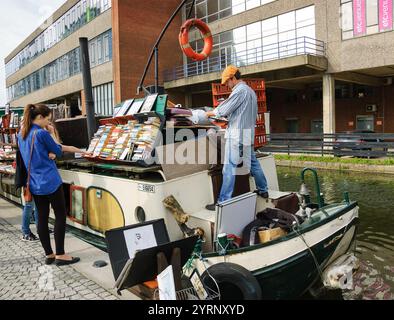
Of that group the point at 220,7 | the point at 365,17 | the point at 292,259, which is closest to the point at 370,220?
the point at 292,259

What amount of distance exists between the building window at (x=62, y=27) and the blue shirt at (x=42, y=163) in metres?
29.2

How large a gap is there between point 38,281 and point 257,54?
24604 mm

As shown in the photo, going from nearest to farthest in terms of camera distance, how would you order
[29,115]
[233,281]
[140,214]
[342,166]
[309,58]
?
1. [233,281]
2. [29,115]
3. [140,214]
4. [342,166]
5. [309,58]

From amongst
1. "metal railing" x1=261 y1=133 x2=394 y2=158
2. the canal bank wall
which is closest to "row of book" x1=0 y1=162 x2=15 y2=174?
"metal railing" x1=261 y1=133 x2=394 y2=158

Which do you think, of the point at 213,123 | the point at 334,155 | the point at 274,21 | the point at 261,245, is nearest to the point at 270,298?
the point at 261,245

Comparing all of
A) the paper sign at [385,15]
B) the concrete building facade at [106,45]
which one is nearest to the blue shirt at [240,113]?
the paper sign at [385,15]

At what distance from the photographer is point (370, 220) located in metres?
8.84

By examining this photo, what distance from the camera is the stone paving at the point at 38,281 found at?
14.0 feet

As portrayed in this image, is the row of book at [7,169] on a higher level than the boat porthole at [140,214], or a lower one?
higher

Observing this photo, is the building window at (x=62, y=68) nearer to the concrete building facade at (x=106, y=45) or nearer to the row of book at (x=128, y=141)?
the concrete building facade at (x=106, y=45)

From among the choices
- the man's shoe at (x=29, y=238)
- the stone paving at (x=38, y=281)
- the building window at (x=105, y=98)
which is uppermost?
the building window at (x=105, y=98)

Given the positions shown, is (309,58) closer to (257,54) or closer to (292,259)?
(257,54)

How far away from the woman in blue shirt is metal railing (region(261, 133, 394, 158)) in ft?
49.6

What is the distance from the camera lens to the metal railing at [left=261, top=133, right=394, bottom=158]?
17500 mm
